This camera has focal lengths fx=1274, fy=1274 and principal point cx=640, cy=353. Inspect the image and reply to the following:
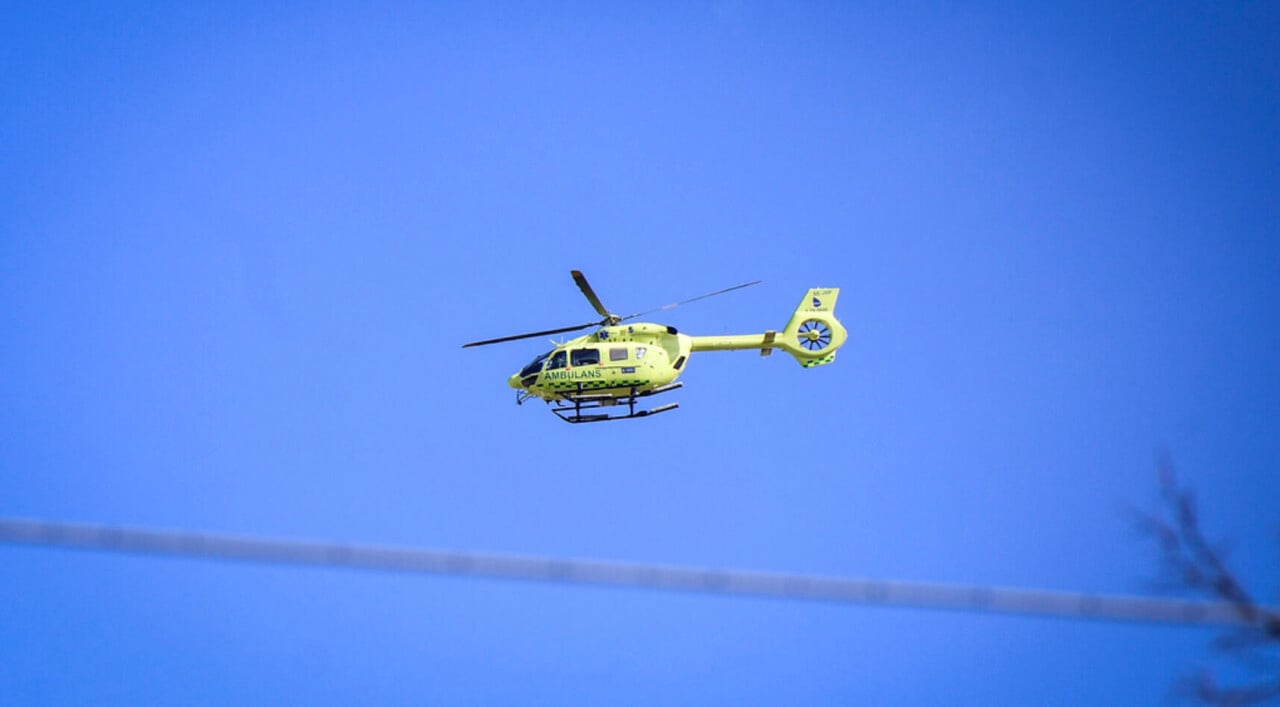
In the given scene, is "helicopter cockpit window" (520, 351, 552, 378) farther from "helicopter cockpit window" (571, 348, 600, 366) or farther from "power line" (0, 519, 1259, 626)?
"power line" (0, 519, 1259, 626)

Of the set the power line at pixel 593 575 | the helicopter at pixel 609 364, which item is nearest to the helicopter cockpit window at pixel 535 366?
the helicopter at pixel 609 364

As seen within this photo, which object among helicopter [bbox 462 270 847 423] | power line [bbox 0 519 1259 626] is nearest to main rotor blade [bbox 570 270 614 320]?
helicopter [bbox 462 270 847 423]

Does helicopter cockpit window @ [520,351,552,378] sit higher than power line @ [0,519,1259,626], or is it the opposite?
helicopter cockpit window @ [520,351,552,378]

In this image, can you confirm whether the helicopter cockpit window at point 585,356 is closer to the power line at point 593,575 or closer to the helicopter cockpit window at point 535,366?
the helicopter cockpit window at point 535,366

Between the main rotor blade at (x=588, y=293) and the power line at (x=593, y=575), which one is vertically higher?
the main rotor blade at (x=588, y=293)

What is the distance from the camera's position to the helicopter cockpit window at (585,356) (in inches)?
1314

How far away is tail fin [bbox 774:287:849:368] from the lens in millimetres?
35969

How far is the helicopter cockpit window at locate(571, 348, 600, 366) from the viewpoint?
33.4m

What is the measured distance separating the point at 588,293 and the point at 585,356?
167 cm

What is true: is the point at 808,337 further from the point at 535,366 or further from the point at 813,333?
the point at 535,366

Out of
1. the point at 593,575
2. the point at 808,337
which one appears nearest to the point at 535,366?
the point at 808,337

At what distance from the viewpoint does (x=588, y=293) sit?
33.2 meters

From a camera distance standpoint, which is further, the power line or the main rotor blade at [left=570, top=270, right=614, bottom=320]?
the main rotor blade at [left=570, top=270, right=614, bottom=320]

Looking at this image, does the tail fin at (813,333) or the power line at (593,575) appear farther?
the tail fin at (813,333)
